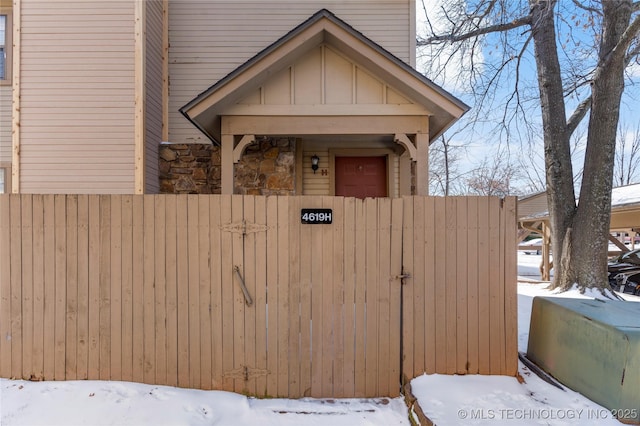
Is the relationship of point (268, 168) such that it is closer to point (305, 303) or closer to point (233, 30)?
point (233, 30)

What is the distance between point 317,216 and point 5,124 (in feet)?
23.8

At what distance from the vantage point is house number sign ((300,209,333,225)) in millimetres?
3009

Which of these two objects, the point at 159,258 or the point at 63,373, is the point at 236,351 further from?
the point at 63,373

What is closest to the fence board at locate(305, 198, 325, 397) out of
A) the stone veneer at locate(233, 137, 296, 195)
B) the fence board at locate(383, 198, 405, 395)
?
the fence board at locate(383, 198, 405, 395)

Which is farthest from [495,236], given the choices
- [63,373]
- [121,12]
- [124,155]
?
[121,12]

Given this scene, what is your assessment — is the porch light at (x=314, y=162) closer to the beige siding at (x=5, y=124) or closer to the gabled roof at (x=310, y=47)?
the gabled roof at (x=310, y=47)

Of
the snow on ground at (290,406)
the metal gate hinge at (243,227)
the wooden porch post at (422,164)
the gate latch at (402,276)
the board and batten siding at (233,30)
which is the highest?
the board and batten siding at (233,30)

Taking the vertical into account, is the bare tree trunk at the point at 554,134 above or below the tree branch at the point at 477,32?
below

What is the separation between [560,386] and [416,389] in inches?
49.7

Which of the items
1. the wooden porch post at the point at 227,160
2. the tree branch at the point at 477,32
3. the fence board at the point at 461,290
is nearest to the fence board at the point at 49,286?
the wooden porch post at the point at 227,160

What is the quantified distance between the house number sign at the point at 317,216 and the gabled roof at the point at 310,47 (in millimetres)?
2522

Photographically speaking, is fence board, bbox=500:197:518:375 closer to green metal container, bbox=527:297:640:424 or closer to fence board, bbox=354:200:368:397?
green metal container, bbox=527:297:640:424

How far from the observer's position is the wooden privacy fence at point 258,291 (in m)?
3.01

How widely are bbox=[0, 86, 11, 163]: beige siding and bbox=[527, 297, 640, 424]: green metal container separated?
9.19m
